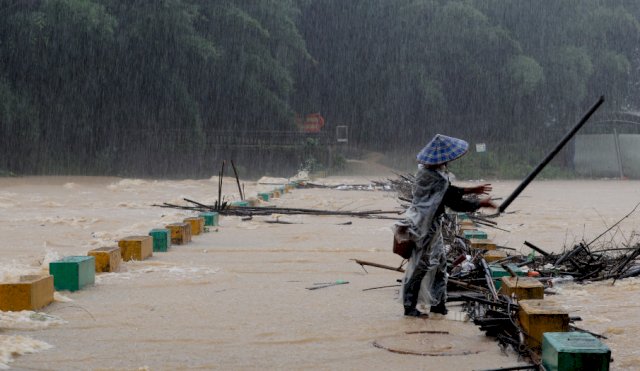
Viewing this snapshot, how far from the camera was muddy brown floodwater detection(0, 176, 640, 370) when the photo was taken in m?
5.22

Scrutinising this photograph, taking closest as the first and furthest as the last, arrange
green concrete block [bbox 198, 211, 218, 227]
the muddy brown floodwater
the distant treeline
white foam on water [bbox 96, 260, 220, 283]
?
the muddy brown floodwater, white foam on water [bbox 96, 260, 220, 283], green concrete block [bbox 198, 211, 218, 227], the distant treeline

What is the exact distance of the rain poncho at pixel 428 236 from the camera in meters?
6.68

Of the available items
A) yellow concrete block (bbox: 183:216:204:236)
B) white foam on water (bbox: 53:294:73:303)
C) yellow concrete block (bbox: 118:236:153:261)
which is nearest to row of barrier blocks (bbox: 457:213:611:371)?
white foam on water (bbox: 53:294:73:303)

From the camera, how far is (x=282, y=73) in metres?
38.2

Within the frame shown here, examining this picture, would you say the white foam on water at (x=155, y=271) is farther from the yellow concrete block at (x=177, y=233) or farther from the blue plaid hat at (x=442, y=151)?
the blue plaid hat at (x=442, y=151)

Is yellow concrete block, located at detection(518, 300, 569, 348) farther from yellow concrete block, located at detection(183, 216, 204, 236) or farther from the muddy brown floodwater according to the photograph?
yellow concrete block, located at detection(183, 216, 204, 236)

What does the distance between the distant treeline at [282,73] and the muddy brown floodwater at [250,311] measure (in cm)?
1869

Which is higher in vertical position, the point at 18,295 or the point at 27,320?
the point at 18,295

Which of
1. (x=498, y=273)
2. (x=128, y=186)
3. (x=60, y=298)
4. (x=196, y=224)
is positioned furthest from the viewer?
(x=128, y=186)

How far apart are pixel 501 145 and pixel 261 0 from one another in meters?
17.3

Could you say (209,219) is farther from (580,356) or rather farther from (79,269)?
(580,356)

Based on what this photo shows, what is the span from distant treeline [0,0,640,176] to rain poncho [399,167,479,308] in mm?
23682

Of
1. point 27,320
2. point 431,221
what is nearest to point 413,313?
point 431,221

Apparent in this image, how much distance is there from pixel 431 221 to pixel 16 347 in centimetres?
343
